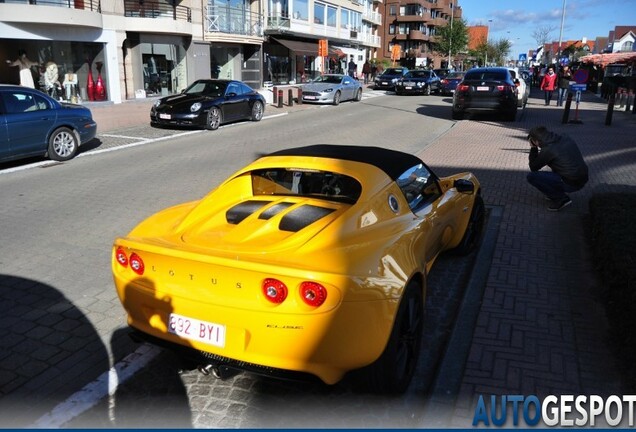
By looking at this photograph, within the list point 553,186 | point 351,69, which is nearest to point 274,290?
point 553,186

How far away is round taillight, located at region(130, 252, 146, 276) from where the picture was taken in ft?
10.3

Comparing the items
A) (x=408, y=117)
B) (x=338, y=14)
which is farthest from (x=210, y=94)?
(x=338, y=14)

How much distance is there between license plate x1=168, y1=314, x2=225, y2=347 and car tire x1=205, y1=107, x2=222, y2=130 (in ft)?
44.0

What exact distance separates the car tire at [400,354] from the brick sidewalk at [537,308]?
349 millimetres

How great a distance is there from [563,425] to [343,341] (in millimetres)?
1419

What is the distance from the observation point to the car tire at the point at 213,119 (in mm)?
15828

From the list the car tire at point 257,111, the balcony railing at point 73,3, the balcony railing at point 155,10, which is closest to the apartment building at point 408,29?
the balcony railing at point 155,10

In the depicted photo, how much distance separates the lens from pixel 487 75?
61.0 feet

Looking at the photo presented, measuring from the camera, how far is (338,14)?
4778 cm

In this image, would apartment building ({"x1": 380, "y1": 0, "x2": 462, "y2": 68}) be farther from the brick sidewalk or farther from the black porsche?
the brick sidewalk

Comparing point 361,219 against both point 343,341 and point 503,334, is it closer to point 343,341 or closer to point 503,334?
point 343,341

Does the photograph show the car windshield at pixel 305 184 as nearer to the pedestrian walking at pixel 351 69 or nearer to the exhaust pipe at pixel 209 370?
the exhaust pipe at pixel 209 370

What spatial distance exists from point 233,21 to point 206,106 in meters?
17.8

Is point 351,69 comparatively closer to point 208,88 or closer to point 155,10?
point 155,10
